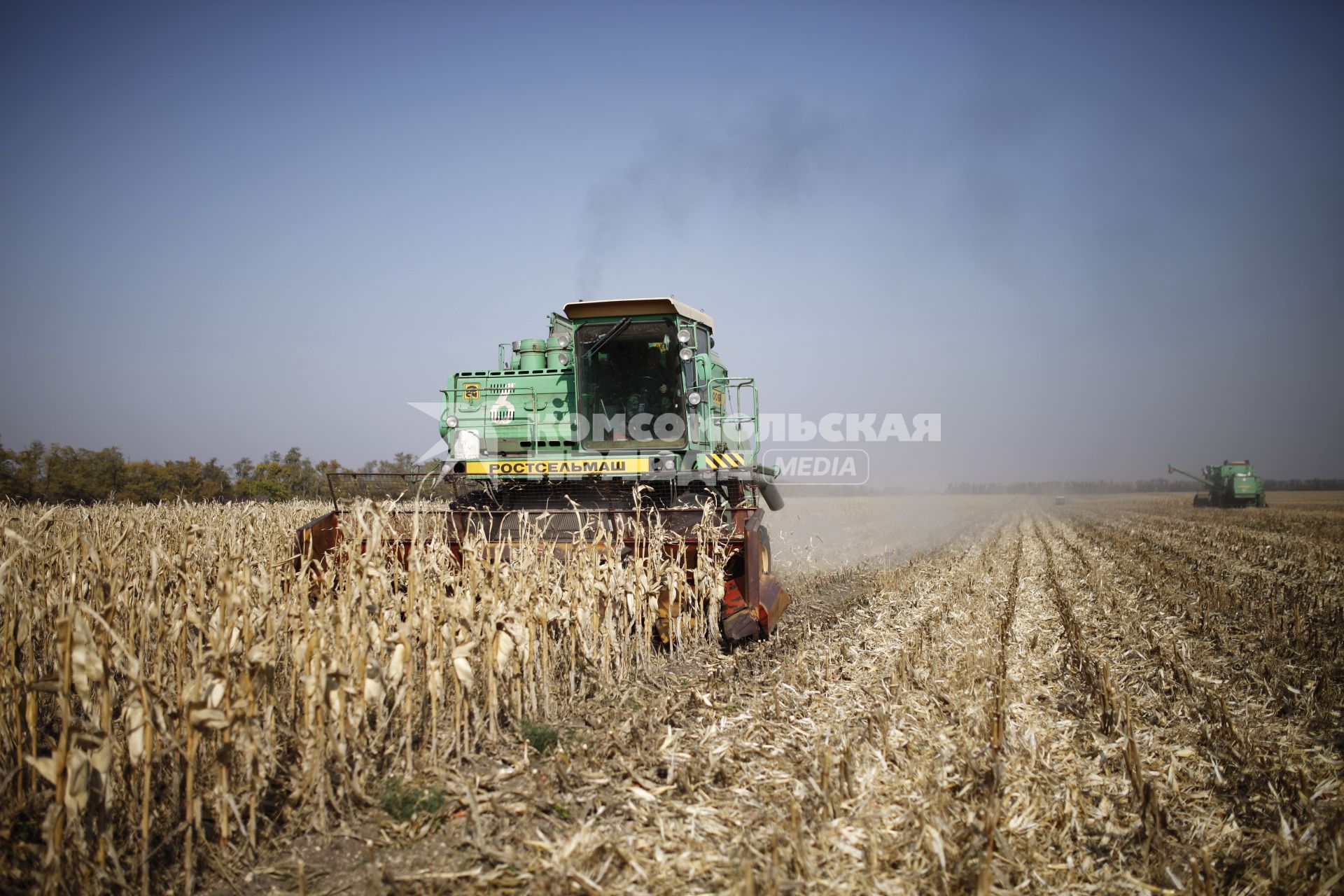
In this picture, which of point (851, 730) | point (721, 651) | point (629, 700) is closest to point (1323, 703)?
point (851, 730)

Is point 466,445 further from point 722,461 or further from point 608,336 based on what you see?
point 722,461

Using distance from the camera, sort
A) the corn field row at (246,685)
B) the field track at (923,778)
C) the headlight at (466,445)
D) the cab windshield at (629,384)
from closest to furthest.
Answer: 1. the corn field row at (246,685)
2. the field track at (923,778)
3. the headlight at (466,445)
4. the cab windshield at (629,384)

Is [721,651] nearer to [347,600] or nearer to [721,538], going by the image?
[721,538]

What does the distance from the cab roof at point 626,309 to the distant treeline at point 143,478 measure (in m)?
8.08

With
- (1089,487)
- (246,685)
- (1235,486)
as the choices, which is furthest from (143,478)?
(1089,487)

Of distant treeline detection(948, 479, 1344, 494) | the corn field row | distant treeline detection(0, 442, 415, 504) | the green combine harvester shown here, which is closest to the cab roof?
the corn field row

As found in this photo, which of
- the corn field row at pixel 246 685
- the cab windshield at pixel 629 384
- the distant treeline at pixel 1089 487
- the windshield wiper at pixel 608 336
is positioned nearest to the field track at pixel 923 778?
the corn field row at pixel 246 685

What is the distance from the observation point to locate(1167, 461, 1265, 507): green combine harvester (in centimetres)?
3109

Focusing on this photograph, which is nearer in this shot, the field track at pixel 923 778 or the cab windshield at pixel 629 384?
the field track at pixel 923 778

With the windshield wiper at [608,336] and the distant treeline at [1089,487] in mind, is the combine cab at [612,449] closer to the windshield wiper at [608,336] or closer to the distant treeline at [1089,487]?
the windshield wiper at [608,336]

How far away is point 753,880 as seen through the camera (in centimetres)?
252

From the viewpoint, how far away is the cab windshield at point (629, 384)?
24.7ft

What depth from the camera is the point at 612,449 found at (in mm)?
7543

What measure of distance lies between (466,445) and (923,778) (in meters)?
5.55
